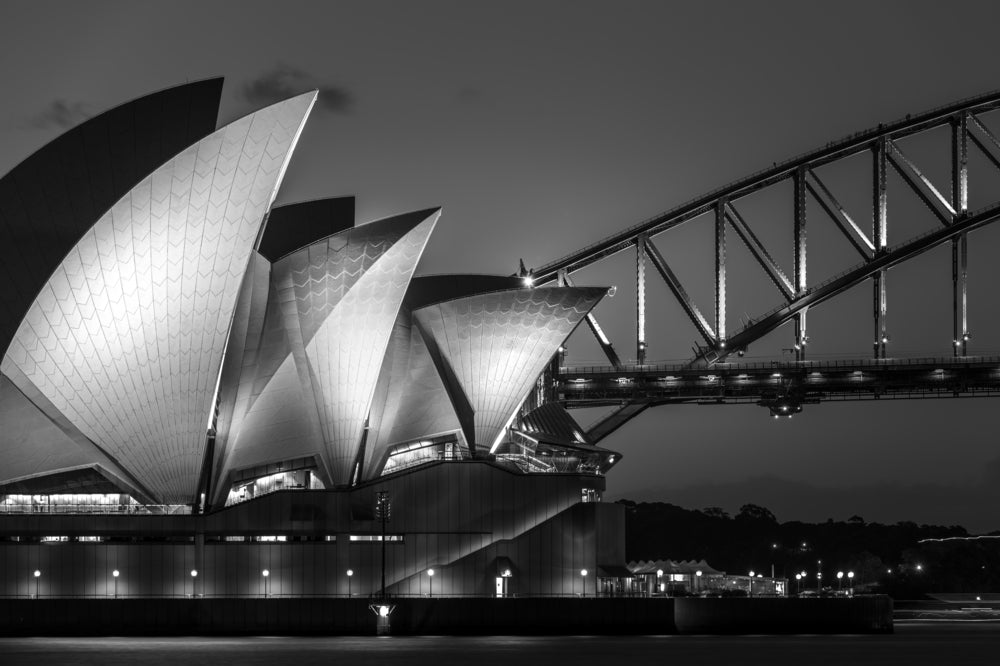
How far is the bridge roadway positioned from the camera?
11212 cm

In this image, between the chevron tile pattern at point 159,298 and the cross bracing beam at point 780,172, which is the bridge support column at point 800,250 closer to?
the cross bracing beam at point 780,172

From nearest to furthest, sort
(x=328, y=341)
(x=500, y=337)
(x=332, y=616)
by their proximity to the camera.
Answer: (x=332, y=616), (x=328, y=341), (x=500, y=337)

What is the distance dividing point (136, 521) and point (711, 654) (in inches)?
1177

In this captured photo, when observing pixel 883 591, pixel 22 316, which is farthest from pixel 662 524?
pixel 22 316

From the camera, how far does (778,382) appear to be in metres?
114

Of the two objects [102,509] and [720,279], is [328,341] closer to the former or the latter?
[102,509]

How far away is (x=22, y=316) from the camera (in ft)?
200

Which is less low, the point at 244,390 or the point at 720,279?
the point at 720,279

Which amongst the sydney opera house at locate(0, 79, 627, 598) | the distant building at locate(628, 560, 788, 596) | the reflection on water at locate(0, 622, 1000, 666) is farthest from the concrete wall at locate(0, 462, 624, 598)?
the distant building at locate(628, 560, 788, 596)

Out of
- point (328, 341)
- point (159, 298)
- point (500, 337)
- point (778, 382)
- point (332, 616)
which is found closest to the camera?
point (159, 298)

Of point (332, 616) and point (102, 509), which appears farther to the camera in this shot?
point (102, 509)

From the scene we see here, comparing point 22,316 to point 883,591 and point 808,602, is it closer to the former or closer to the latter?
point 808,602

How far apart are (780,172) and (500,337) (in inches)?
2149

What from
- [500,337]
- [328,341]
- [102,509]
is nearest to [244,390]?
[328,341]
